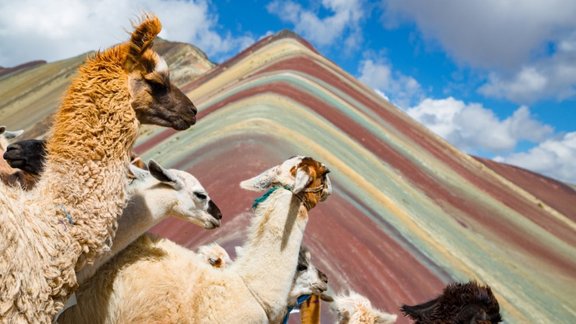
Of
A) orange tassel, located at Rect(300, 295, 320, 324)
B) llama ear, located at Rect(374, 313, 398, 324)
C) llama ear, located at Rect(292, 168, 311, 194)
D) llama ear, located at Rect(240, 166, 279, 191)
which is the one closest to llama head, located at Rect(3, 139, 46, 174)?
llama ear, located at Rect(240, 166, 279, 191)

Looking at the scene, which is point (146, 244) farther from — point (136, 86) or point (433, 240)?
point (433, 240)

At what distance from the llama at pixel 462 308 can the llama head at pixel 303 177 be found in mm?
1069

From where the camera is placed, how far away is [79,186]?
3.08 metres

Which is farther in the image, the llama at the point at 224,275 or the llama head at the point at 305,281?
the llama head at the point at 305,281

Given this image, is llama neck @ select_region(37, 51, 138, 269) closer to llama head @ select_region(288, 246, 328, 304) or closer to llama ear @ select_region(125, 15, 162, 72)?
llama ear @ select_region(125, 15, 162, 72)

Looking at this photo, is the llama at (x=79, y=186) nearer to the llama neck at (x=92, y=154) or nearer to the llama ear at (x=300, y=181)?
the llama neck at (x=92, y=154)

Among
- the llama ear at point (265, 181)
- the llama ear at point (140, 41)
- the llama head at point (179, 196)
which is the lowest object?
the llama head at point (179, 196)

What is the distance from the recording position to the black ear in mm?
4078

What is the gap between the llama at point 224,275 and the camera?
3422 mm

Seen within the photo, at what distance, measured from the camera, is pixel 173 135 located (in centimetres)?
1605

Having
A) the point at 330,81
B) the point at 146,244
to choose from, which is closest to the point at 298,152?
the point at 146,244

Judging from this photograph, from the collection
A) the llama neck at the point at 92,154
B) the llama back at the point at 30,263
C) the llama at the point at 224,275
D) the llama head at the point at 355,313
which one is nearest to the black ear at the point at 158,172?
the llama at the point at 224,275

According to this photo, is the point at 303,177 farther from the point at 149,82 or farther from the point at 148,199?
the point at 149,82

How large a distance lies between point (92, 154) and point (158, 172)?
999mm
